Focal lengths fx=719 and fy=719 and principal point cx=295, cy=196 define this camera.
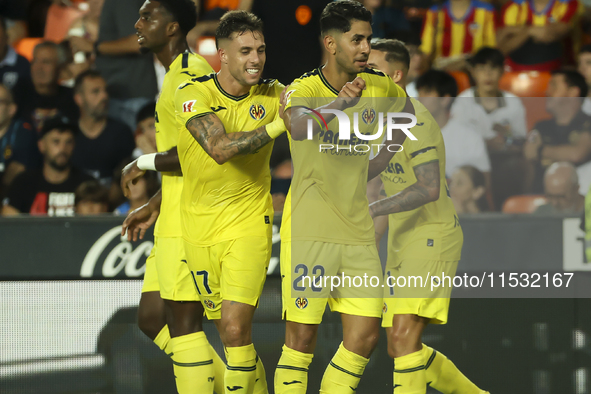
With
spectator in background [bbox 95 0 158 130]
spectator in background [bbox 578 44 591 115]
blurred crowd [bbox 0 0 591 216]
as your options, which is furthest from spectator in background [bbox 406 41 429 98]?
spectator in background [bbox 95 0 158 130]

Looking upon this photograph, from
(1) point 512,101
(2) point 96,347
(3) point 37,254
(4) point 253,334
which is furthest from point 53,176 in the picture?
(1) point 512,101

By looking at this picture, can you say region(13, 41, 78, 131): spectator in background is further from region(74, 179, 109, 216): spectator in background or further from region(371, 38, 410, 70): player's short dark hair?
region(371, 38, 410, 70): player's short dark hair

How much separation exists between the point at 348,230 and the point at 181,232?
2.97 ft

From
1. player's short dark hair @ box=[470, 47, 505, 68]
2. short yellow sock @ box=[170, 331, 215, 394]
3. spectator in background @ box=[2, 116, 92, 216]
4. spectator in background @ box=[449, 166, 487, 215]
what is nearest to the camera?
short yellow sock @ box=[170, 331, 215, 394]

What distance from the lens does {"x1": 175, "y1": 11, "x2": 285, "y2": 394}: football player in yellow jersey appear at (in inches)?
135

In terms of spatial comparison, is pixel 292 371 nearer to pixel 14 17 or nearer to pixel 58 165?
pixel 58 165

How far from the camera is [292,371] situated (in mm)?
3484

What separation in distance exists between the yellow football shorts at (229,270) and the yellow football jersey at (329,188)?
186 mm

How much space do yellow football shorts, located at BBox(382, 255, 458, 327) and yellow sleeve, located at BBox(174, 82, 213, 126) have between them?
1361 mm

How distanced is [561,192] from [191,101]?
2621 mm

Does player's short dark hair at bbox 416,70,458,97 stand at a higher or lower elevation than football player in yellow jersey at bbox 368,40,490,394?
higher

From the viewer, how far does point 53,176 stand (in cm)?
571

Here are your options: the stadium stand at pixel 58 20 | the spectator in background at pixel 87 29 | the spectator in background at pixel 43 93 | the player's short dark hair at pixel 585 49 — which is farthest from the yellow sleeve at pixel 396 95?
the stadium stand at pixel 58 20

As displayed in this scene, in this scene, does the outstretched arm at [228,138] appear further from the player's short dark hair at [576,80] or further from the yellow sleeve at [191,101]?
the player's short dark hair at [576,80]
